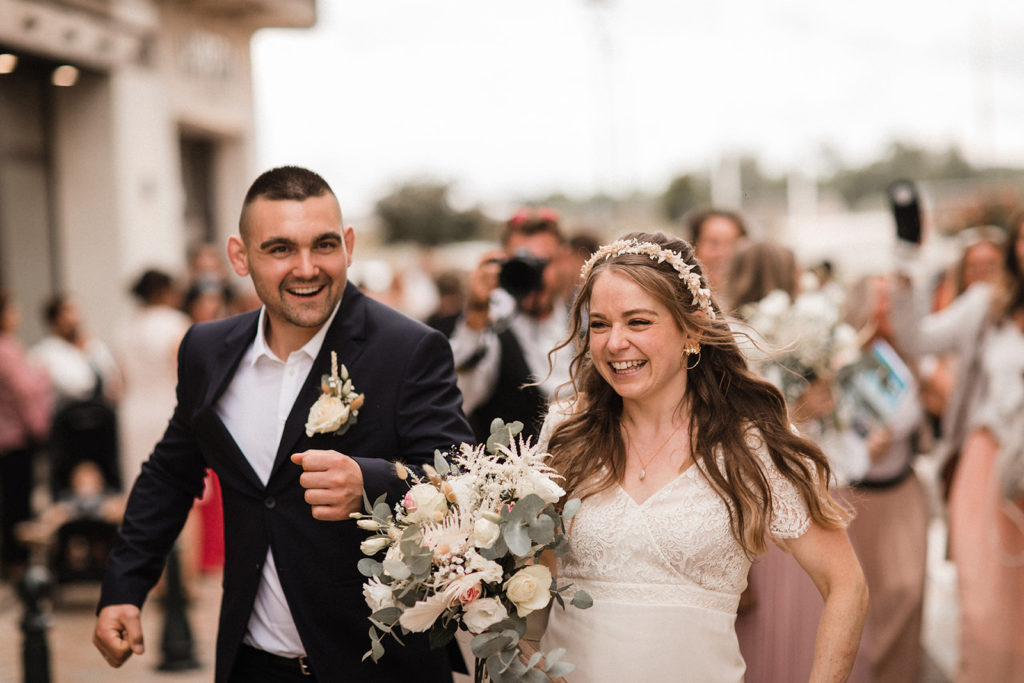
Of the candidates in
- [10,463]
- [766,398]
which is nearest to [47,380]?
[10,463]

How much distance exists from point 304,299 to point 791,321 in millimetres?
3207

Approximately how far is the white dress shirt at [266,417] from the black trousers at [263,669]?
0.09 feet

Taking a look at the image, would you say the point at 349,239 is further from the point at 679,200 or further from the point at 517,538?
the point at 679,200

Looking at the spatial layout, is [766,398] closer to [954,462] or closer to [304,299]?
[304,299]

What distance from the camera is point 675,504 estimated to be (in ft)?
9.87

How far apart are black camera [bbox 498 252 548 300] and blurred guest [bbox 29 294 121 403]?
5515mm

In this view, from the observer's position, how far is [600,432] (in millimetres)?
3262

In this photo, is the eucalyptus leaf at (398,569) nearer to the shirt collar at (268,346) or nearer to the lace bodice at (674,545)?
the lace bodice at (674,545)

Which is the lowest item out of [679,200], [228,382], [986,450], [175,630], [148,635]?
[148,635]

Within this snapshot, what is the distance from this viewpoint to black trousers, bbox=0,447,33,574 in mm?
8555

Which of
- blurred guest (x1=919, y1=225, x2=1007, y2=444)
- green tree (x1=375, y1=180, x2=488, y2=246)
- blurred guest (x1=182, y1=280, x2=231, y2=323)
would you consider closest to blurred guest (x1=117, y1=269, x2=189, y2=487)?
blurred guest (x1=182, y1=280, x2=231, y2=323)

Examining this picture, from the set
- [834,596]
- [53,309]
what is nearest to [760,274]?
[834,596]

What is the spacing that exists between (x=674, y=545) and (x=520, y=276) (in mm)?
2228

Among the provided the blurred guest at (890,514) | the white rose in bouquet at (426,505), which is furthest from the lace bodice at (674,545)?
the blurred guest at (890,514)
